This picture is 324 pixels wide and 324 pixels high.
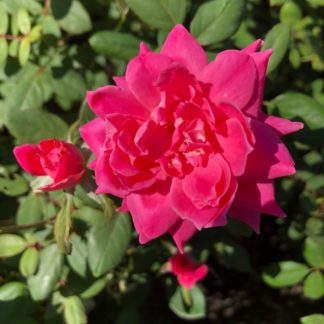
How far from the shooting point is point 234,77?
1047 mm

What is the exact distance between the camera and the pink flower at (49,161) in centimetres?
115

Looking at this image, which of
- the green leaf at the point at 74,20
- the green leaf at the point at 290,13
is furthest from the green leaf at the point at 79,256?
the green leaf at the point at 290,13

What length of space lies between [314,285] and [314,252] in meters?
0.10

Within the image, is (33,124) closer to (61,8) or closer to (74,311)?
(61,8)

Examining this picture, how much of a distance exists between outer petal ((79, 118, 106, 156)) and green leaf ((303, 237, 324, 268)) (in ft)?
2.61

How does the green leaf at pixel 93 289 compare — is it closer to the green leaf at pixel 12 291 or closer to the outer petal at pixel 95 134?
the green leaf at pixel 12 291

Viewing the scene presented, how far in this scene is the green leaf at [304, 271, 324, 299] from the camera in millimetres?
1591

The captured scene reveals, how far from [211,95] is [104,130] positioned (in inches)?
9.0

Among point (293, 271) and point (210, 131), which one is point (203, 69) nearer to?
point (210, 131)

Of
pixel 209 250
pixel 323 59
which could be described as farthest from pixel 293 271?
pixel 323 59

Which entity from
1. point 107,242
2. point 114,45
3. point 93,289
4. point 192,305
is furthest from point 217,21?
point 192,305

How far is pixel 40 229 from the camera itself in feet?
5.11

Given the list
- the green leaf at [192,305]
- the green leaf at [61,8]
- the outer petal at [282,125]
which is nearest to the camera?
the outer petal at [282,125]

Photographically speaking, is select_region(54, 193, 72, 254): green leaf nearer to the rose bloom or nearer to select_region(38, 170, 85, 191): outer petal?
select_region(38, 170, 85, 191): outer petal
